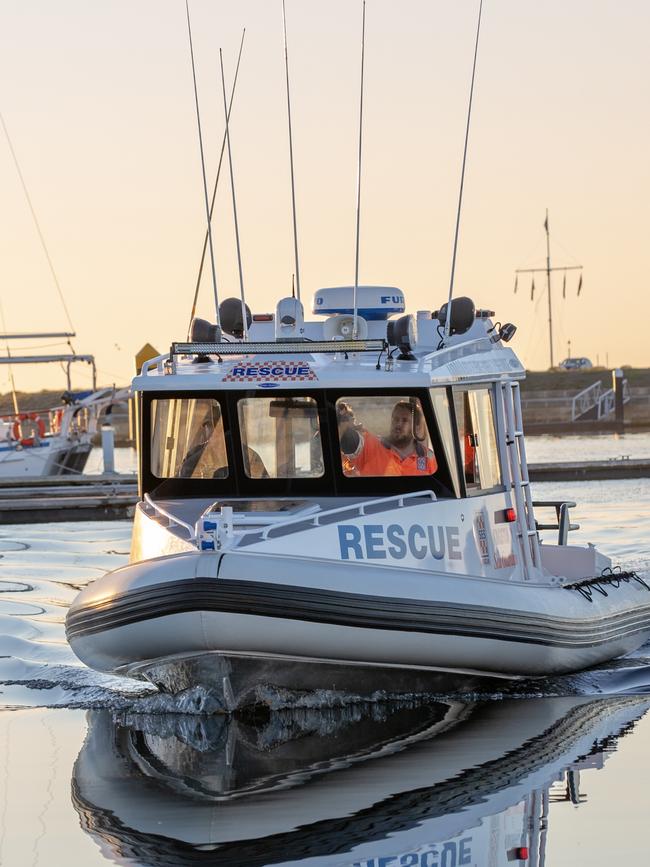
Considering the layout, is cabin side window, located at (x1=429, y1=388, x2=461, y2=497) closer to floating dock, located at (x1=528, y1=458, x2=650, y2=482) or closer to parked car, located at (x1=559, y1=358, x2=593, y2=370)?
floating dock, located at (x1=528, y1=458, x2=650, y2=482)

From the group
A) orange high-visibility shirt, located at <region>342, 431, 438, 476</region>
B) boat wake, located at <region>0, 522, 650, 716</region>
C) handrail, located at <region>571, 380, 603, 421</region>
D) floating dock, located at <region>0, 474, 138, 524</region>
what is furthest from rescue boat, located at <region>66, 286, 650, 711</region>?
handrail, located at <region>571, 380, 603, 421</region>

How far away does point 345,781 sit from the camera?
857 cm

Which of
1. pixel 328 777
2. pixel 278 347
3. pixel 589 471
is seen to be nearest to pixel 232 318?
pixel 278 347

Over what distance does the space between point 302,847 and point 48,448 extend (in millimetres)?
32681

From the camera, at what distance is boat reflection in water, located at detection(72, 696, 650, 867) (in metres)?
7.39

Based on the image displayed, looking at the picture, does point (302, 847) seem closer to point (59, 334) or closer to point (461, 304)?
point (461, 304)

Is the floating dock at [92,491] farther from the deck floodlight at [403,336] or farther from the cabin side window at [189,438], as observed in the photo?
the deck floodlight at [403,336]

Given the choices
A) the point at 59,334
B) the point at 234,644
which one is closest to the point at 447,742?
the point at 234,644

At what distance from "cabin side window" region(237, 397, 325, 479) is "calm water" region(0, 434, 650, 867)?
1.53 m

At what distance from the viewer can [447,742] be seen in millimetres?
9484

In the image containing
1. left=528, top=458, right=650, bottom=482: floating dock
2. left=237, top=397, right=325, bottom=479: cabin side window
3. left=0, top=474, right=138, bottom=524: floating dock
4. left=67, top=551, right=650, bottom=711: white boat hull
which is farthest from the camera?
left=528, top=458, right=650, bottom=482: floating dock

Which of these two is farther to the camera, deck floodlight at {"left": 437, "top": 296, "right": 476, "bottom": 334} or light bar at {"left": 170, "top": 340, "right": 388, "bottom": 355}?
deck floodlight at {"left": 437, "top": 296, "right": 476, "bottom": 334}

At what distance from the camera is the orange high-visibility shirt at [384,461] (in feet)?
34.0

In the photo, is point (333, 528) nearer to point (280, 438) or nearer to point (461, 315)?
point (280, 438)
